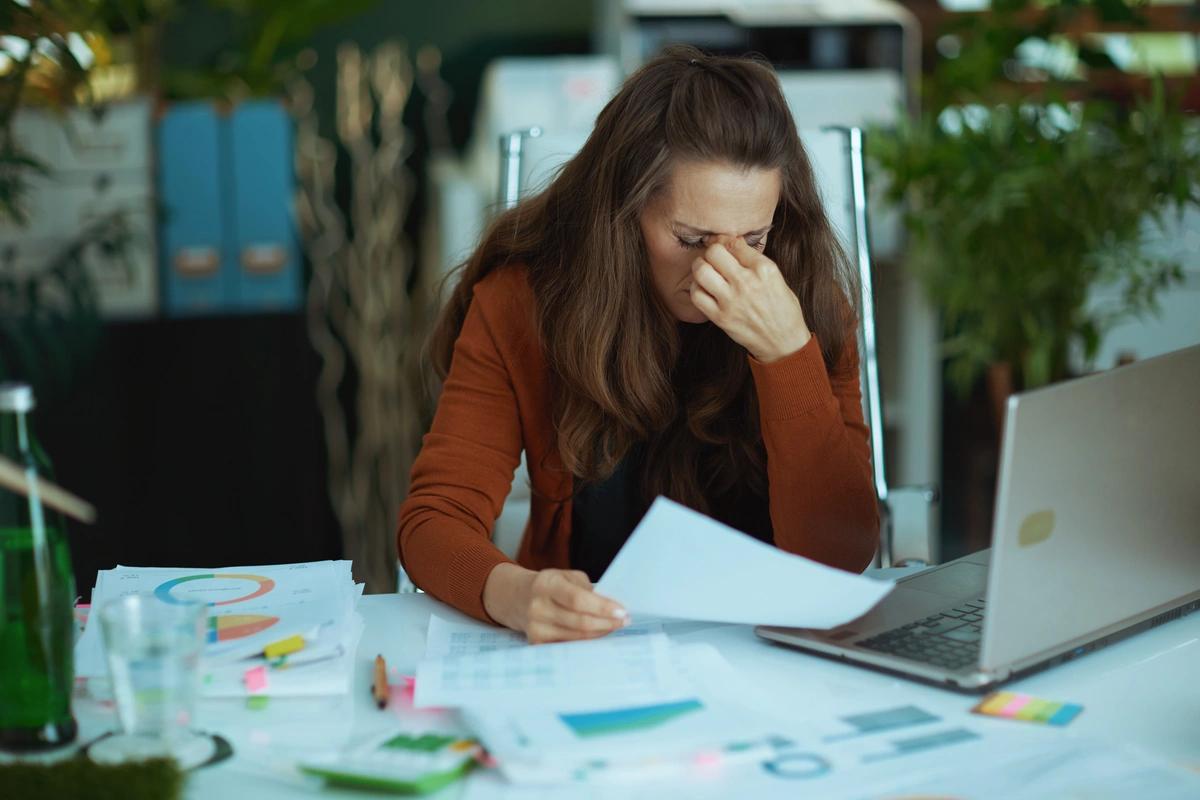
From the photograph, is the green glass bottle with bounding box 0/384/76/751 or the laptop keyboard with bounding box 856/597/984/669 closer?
the green glass bottle with bounding box 0/384/76/751

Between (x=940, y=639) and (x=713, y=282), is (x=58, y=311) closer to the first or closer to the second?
(x=713, y=282)

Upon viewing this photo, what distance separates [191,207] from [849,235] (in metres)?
1.37

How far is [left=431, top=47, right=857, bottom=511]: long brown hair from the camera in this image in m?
1.31

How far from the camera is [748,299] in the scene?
1243 millimetres

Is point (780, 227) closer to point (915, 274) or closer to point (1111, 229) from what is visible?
point (1111, 229)

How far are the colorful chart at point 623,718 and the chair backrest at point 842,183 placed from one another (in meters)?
0.93

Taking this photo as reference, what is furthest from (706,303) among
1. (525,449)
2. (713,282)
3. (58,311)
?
(58,311)

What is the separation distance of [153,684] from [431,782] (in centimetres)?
18

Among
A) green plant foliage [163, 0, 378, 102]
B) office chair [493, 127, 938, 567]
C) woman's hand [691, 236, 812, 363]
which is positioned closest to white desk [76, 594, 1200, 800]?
woman's hand [691, 236, 812, 363]

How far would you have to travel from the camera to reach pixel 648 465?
1.46 metres

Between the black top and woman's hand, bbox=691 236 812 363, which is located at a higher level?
woman's hand, bbox=691 236 812 363

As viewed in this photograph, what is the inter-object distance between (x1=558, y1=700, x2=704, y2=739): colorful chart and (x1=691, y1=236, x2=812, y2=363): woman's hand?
20.0 inches

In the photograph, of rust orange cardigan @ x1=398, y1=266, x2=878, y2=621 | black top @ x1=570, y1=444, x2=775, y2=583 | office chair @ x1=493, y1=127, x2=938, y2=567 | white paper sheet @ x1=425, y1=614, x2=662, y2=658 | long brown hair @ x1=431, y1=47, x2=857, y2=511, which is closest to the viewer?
white paper sheet @ x1=425, y1=614, x2=662, y2=658

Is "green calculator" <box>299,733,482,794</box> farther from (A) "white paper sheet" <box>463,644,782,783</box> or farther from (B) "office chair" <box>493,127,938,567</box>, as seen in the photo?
(B) "office chair" <box>493,127,938,567</box>
